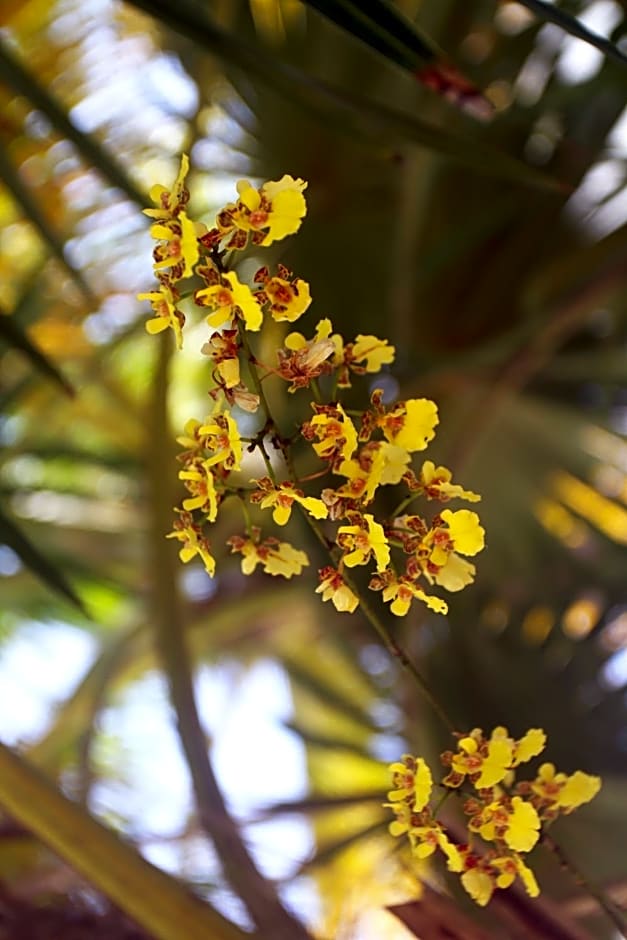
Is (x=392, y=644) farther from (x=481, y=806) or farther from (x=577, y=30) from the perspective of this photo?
(x=577, y=30)

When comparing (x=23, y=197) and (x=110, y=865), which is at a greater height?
(x=23, y=197)

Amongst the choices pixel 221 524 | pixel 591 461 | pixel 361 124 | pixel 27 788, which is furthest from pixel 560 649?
pixel 27 788

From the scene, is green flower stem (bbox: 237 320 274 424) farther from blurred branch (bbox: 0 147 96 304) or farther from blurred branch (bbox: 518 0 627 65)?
blurred branch (bbox: 0 147 96 304)

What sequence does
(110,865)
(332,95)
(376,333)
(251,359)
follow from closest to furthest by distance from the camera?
(251,359) → (110,865) → (332,95) → (376,333)

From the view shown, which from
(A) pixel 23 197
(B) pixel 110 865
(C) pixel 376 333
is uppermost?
(C) pixel 376 333

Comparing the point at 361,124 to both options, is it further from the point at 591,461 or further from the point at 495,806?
the point at 495,806

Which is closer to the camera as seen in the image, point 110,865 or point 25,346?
point 110,865

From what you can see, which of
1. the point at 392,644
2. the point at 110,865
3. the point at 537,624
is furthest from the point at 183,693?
the point at 537,624
